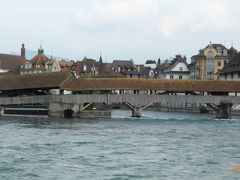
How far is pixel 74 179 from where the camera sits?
1916 cm

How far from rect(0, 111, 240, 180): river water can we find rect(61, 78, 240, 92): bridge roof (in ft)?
62.5

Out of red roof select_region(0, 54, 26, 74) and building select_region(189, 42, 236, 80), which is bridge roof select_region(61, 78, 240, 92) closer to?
building select_region(189, 42, 236, 80)

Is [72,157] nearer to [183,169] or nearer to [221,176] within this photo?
[183,169]

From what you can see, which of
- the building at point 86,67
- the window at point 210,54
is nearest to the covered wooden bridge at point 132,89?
the window at point 210,54

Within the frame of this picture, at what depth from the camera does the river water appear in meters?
20.3

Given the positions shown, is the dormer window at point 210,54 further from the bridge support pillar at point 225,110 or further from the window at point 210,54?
the bridge support pillar at point 225,110

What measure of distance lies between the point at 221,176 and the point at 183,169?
1728 mm

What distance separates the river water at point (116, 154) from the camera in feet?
66.6

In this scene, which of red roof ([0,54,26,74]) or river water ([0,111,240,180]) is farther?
red roof ([0,54,26,74])

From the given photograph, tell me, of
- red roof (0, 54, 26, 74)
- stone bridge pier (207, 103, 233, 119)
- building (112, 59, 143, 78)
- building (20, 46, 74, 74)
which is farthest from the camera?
building (112, 59, 143, 78)

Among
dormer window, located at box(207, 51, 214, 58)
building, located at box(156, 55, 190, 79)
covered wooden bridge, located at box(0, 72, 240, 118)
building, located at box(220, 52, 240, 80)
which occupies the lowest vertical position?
→ covered wooden bridge, located at box(0, 72, 240, 118)

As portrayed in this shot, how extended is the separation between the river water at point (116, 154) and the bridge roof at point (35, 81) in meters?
19.5

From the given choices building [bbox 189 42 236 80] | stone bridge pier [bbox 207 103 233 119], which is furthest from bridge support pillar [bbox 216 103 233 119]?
building [bbox 189 42 236 80]

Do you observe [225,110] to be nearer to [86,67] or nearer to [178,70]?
[178,70]
